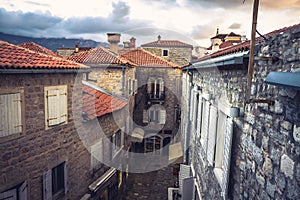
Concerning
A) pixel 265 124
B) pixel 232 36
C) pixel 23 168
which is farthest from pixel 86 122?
pixel 232 36

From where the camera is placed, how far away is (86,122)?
8023 millimetres

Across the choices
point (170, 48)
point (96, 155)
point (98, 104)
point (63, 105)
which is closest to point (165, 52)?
point (170, 48)

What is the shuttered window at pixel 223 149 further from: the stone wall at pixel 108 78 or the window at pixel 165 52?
the window at pixel 165 52

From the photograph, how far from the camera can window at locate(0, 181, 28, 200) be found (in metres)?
5.36

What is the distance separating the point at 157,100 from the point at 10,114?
48.1ft

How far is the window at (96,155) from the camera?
8.63 m

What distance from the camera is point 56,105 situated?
6742 mm

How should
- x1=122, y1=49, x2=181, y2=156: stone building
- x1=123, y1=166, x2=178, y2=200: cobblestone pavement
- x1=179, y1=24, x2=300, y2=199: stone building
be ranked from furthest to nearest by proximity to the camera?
1. x1=122, y1=49, x2=181, y2=156: stone building
2. x1=123, y1=166, x2=178, y2=200: cobblestone pavement
3. x1=179, y1=24, x2=300, y2=199: stone building

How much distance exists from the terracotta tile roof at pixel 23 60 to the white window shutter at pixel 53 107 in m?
0.77

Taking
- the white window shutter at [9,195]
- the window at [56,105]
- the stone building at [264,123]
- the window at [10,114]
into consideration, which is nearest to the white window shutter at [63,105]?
the window at [56,105]

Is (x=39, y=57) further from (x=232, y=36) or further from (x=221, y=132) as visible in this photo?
(x=232, y=36)

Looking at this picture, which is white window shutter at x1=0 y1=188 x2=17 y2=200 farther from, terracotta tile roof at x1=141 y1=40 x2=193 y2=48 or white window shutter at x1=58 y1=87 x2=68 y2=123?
terracotta tile roof at x1=141 y1=40 x2=193 y2=48

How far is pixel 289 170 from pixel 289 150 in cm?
19

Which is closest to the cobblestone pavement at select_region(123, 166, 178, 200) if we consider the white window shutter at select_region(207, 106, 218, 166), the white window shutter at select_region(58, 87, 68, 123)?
the white window shutter at select_region(58, 87, 68, 123)
